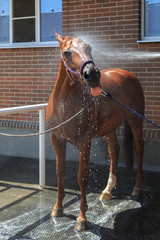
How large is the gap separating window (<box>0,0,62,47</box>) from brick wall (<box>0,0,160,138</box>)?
28 centimetres

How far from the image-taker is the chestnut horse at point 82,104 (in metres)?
3.71

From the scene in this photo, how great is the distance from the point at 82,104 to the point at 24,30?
4438 mm

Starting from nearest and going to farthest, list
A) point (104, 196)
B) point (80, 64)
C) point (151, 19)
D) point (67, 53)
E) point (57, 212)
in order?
point (80, 64) < point (67, 53) < point (57, 212) < point (104, 196) < point (151, 19)

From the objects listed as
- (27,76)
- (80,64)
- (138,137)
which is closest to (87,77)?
(80,64)

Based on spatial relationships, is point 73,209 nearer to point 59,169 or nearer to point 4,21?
point 59,169

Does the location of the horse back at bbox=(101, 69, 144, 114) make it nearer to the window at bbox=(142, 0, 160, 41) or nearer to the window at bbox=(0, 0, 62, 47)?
the window at bbox=(142, 0, 160, 41)

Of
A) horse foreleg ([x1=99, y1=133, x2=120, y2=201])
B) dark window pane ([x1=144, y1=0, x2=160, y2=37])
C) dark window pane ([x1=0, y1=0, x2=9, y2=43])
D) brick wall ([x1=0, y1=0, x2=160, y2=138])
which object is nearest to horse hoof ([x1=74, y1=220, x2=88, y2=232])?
horse foreleg ([x1=99, y1=133, x2=120, y2=201])

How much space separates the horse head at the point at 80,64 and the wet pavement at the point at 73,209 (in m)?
1.63

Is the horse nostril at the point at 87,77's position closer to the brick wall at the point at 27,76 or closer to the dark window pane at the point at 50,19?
the brick wall at the point at 27,76

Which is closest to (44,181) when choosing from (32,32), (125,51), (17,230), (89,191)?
(89,191)

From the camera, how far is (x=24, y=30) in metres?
8.06

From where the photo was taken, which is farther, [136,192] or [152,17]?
[152,17]

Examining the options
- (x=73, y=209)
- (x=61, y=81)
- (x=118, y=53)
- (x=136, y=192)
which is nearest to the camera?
(x=61, y=81)

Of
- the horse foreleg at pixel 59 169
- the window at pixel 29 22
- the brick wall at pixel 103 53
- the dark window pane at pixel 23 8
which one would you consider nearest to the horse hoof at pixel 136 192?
the horse foreleg at pixel 59 169
